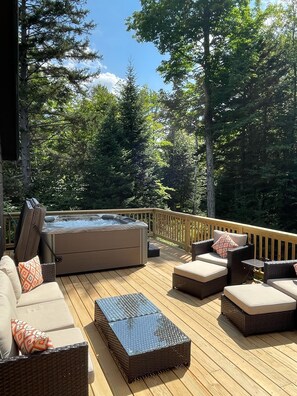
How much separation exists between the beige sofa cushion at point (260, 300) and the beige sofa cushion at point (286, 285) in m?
0.06

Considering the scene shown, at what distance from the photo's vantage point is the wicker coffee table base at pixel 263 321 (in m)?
2.92

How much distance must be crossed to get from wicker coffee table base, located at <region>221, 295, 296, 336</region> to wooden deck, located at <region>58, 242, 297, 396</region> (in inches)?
2.6

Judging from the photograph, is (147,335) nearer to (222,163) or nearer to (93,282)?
(93,282)

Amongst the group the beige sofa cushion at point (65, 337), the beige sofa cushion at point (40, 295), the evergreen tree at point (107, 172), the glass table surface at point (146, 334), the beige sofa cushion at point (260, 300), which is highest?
the evergreen tree at point (107, 172)

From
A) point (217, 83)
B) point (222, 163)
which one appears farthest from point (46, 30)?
point (222, 163)

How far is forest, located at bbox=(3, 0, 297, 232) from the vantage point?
428 inches

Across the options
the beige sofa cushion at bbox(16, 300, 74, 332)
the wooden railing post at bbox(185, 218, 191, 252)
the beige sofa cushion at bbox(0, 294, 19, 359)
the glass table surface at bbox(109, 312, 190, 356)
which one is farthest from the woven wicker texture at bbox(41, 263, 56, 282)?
the wooden railing post at bbox(185, 218, 191, 252)

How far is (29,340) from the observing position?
5.60 ft

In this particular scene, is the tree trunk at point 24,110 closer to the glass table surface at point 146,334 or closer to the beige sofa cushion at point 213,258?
the beige sofa cushion at point 213,258

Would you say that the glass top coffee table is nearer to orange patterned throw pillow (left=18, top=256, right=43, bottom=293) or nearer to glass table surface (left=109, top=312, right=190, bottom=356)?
glass table surface (left=109, top=312, right=190, bottom=356)

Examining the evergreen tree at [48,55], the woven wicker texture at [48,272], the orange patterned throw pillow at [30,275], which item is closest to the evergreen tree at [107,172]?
the evergreen tree at [48,55]

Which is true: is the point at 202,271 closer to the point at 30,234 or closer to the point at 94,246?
the point at 94,246

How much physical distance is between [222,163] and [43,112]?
854cm

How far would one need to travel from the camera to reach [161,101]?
48.6 ft
